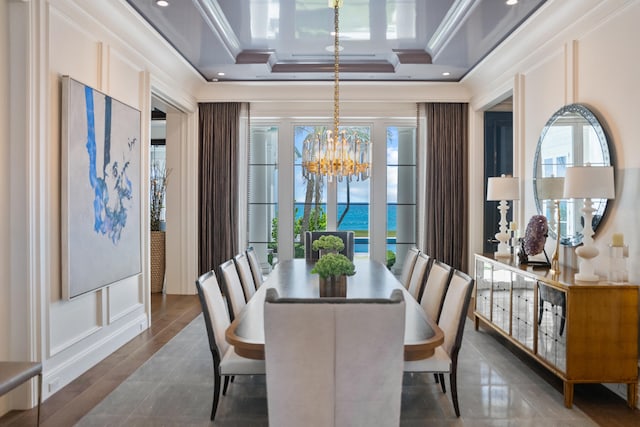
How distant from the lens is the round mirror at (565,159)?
3.33 metres

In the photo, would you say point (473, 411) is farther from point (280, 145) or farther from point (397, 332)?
point (280, 145)

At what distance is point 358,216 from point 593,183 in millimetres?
3873

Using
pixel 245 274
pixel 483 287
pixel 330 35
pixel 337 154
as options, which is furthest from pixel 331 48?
pixel 483 287

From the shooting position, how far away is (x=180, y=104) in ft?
18.8

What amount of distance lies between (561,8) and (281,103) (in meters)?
3.70

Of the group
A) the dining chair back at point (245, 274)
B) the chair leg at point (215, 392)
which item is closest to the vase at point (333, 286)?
the chair leg at point (215, 392)

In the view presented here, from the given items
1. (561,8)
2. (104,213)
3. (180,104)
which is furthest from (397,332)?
(180,104)

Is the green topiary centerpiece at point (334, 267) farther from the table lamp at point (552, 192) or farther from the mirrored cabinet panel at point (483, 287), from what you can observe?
the mirrored cabinet panel at point (483, 287)

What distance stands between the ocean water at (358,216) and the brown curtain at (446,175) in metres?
0.54

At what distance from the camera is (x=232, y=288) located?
2992 mm

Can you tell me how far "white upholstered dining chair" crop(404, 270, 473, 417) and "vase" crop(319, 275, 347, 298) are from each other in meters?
0.55

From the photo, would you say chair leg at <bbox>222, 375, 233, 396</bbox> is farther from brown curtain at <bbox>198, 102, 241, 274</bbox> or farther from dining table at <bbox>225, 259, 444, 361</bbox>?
brown curtain at <bbox>198, 102, 241, 274</bbox>

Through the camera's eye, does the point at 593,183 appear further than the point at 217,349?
Yes

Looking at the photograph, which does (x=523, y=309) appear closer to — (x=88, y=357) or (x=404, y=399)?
(x=404, y=399)
